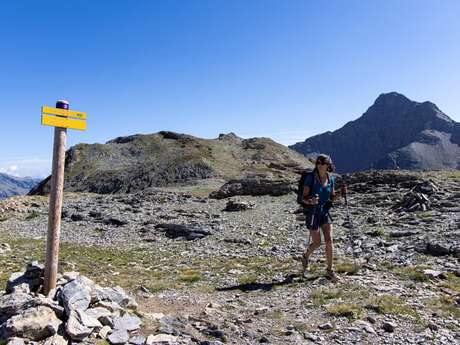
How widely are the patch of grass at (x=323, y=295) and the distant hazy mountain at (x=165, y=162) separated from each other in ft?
224

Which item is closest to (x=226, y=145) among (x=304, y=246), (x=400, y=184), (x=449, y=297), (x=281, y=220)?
(x=400, y=184)

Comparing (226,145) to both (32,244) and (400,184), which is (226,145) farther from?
(32,244)

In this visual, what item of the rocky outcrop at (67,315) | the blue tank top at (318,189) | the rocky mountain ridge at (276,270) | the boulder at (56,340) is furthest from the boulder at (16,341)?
the blue tank top at (318,189)

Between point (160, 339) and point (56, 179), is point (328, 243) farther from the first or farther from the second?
point (56, 179)

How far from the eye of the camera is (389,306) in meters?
9.73

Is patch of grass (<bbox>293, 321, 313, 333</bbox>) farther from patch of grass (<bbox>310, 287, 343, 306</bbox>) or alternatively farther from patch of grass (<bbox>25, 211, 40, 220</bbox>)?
patch of grass (<bbox>25, 211, 40, 220</bbox>)

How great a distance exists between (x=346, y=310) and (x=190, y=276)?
605 cm

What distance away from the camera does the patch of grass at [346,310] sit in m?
9.37

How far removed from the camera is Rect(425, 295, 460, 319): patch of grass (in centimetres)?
948

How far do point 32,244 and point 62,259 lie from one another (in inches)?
239

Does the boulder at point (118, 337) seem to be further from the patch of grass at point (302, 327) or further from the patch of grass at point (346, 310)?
the patch of grass at point (346, 310)

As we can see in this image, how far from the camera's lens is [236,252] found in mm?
19047

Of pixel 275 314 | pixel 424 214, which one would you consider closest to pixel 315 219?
pixel 275 314

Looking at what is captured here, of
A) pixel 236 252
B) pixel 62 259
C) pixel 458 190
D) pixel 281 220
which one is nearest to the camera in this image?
pixel 62 259
